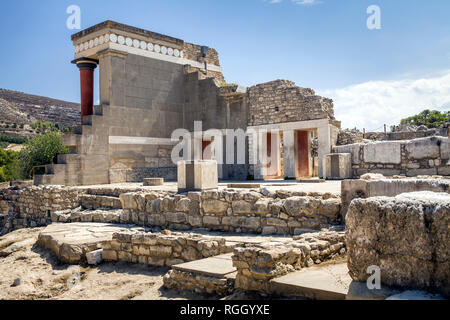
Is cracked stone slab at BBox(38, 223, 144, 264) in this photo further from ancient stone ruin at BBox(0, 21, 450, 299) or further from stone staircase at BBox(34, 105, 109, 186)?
stone staircase at BBox(34, 105, 109, 186)

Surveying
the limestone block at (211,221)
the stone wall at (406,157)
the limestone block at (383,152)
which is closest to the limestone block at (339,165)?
the stone wall at (406,157)

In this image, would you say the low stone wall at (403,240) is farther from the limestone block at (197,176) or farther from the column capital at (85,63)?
the column capital at (85,63)

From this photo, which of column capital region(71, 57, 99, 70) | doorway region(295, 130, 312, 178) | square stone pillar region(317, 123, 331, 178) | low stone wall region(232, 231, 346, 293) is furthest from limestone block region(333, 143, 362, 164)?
column capital region(71, 57, 99, 70)

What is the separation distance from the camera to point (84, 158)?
14.0m

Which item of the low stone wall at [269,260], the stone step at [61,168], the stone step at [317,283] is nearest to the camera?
the stone step at [317,283]

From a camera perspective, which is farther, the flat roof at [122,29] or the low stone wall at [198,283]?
the flat roof at [122,29]

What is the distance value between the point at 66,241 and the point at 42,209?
573 cm

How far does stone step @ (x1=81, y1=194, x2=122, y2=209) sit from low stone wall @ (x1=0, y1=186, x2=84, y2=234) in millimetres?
344

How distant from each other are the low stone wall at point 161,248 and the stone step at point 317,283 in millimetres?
1944

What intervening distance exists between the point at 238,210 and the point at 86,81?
1158cm

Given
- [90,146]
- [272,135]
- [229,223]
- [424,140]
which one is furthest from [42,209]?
[424,140]

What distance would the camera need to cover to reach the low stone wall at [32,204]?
12.1 m

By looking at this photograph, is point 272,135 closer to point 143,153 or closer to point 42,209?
point 143,153
